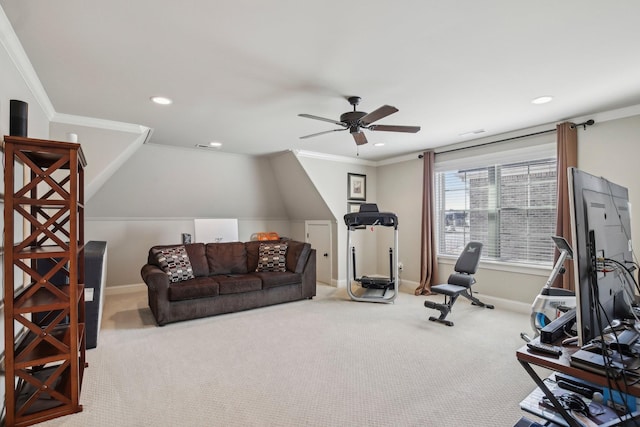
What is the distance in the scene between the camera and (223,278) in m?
4.54

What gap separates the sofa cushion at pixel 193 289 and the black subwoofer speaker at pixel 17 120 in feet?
7.84

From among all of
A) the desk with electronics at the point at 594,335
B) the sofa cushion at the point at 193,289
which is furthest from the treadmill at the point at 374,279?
the desk with electronics at the point at 594,335

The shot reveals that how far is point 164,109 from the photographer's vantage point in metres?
3.54

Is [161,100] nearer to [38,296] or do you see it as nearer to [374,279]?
[38,296]

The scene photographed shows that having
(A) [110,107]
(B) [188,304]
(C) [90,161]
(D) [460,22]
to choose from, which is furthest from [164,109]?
(D) [460,22]

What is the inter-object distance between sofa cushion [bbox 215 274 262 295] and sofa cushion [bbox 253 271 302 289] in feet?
0.30

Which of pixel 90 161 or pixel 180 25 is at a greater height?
pixel 180 25

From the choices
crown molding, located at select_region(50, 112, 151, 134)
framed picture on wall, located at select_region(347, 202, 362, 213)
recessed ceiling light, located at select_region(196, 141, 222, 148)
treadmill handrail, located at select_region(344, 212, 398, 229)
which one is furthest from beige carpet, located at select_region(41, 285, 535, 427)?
recessed ceiling light, located at select_region(196, 141, 222, 148)

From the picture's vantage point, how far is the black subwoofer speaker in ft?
6.63

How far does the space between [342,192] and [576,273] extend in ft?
17.4

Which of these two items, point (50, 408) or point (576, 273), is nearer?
point (576, 273)

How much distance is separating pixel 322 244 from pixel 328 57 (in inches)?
173

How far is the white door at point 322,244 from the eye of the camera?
6293 mm

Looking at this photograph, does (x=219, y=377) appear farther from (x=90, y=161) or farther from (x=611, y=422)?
(x=90, y=161)
